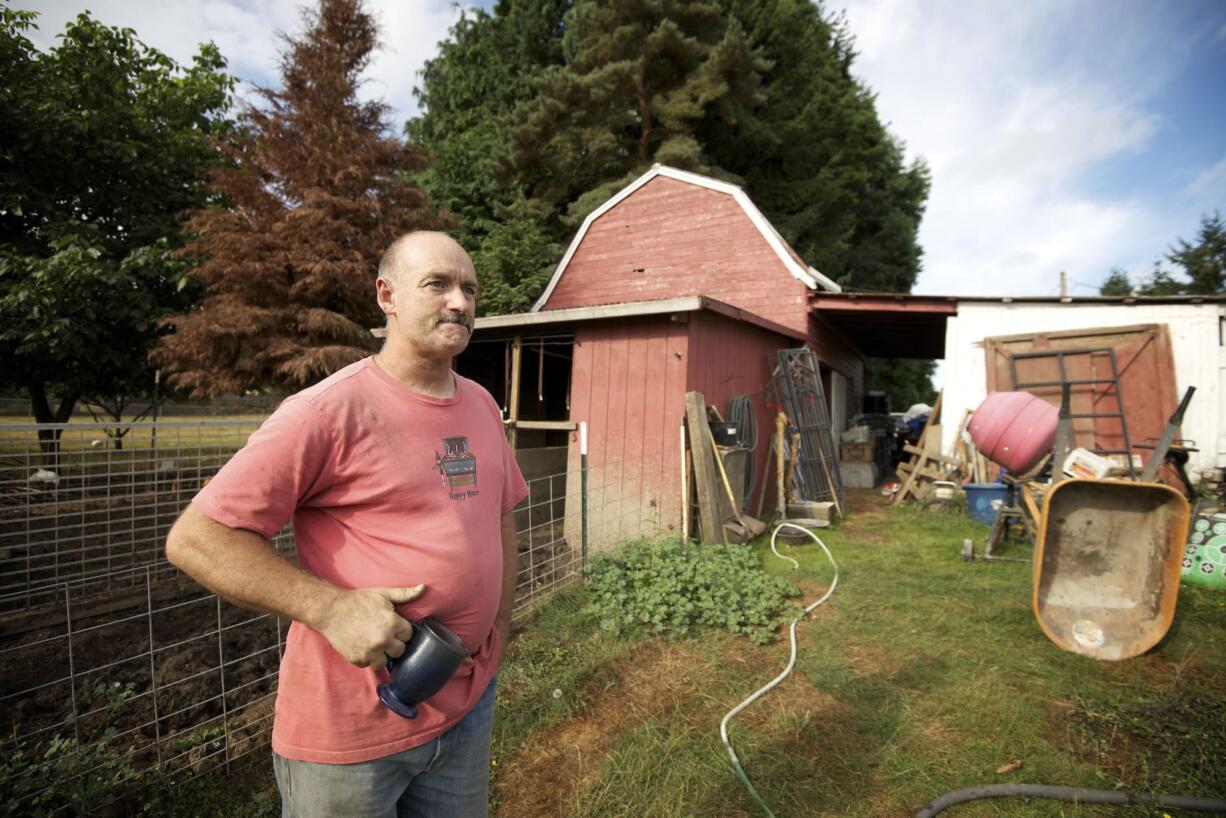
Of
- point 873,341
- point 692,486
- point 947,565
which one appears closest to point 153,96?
point 692,486

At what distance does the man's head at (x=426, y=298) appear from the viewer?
1354 mm

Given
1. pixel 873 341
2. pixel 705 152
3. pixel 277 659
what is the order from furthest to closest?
pixel 705 152 < pixel 873 341 < pixel 277 659

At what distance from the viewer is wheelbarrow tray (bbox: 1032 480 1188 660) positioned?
3.41 meters

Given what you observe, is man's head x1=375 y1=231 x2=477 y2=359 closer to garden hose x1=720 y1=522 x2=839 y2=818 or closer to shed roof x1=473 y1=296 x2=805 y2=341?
garden hose x1=720 y1=522 x2=839 y2=818

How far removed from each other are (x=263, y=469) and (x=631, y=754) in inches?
90.6

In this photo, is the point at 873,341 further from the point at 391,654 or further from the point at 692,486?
the point at 391,654

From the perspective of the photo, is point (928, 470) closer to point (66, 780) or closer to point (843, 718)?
point (843, 718)

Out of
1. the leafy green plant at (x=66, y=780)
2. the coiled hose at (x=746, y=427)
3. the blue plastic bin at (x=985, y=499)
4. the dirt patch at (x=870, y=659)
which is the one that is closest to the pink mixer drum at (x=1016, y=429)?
the blue plastic bin at (x=985, y=499)

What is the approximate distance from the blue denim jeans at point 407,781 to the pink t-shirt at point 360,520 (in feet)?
0.13

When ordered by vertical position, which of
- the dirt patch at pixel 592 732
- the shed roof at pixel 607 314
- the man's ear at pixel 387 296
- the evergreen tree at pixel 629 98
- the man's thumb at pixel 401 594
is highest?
the evergreen tree at pixel 629 98

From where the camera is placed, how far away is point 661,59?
1578 cm

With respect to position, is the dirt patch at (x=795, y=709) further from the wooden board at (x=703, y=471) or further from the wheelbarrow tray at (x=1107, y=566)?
the wooden board at (x=703, y=471)

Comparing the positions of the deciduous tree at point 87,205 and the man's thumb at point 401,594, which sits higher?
the deciduous tree at point 87,205

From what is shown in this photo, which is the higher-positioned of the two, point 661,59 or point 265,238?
point 661,59
